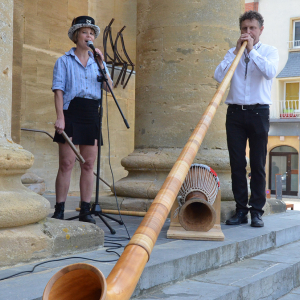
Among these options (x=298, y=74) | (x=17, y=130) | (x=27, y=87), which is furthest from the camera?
(x=298, y=74)

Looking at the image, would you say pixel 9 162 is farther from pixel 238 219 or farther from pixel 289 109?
pixel 289 109

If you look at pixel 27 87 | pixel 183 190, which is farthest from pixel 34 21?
pixel 183 190

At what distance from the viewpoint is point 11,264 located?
248 centimetres

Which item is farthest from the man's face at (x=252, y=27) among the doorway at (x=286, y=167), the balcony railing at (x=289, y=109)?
the doorway at (x=286, y=167)

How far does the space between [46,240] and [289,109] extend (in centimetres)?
1990

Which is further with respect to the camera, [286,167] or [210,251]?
[286,167]

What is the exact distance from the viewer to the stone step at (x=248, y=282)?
2503 millimetres

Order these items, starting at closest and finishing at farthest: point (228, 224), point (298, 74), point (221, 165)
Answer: point (228, 224) → point (221, 165) → point (298, 74)

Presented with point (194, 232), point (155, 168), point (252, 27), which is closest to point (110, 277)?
point (194, 232)

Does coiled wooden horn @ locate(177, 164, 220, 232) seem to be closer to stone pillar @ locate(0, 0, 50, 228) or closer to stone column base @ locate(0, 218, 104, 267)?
stone column base @ locate(0, 218, 104, 267)

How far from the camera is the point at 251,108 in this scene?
393 cm

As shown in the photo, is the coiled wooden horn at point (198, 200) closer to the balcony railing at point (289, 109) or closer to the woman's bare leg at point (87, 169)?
the woman's bare leg at point (87, 169)

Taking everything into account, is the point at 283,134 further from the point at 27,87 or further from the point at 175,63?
the point at 175,63

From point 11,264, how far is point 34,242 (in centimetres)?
18
